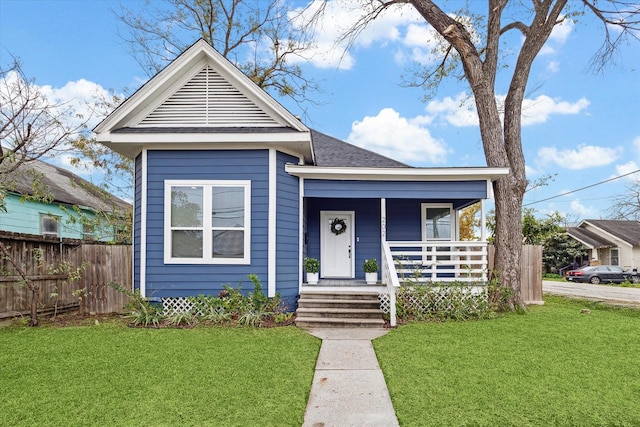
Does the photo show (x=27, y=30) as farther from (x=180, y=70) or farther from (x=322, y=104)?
(x=322, y=104)

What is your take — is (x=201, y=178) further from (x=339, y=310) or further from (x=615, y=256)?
(x=615, y=256)

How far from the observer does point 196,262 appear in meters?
7.87

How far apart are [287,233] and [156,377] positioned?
4269 millimetres

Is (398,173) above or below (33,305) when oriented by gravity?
above

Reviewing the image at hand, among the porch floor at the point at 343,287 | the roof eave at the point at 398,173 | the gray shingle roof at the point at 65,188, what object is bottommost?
the porch floor at the point at 343,287

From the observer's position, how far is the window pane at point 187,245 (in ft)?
25.9

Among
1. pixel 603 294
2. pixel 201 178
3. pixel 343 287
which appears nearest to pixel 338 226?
pixel 343 287

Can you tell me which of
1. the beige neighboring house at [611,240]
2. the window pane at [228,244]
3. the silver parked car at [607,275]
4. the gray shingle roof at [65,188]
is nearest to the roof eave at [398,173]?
the window pane at [228,244]

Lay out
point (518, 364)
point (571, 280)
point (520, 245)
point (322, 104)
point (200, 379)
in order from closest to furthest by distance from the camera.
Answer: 1. point (200, 379)
2. point (518, 364)
3. point (520, 245)
4. point (322, 104)
5. point (571, 280)

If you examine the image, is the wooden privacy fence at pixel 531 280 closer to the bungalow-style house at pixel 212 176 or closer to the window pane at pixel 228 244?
the bungalow-style house at pixel 212 176

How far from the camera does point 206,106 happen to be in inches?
322

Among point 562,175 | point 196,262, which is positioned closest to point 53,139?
point 196,262

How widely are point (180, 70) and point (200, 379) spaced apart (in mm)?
6103

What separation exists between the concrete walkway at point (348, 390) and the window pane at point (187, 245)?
335 centimetres
